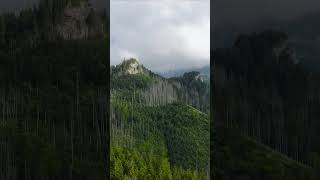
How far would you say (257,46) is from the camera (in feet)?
22.9

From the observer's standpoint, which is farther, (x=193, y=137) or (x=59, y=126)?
(x=193, y=137)

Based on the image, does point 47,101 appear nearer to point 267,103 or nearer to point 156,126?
point 267,103

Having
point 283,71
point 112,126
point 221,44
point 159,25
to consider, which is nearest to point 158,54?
point 159,25

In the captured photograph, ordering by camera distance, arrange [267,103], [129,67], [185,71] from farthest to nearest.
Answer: [185,71] → [129,67] → [267,103]

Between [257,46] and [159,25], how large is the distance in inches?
143

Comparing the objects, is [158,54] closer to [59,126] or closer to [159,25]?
[159,25]

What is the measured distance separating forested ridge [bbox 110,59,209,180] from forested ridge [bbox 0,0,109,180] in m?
2.24

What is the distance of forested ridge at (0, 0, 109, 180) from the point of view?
6.84 m

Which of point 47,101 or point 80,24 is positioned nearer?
point 47,101

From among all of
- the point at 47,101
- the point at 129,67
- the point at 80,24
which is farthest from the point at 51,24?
the point at 129,67

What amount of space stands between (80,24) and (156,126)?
10.4 feet

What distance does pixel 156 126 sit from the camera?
9.85 m

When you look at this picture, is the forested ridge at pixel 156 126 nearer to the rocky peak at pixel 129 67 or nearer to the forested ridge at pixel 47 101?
the rocky peak at pixel 129 67

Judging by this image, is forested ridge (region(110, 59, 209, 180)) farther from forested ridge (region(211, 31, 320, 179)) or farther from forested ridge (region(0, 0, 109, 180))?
forested ridge (region(211, 31, 320, 179))
